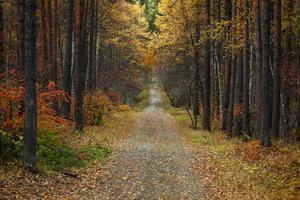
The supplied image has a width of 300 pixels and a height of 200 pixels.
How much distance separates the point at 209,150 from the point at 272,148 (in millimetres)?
3575

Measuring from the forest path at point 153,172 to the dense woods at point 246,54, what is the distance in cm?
359

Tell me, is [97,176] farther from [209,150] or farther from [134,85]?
[134,85]

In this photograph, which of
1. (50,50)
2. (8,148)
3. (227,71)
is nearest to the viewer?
(8,148)

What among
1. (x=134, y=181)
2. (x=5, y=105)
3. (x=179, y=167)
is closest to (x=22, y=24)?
(x=5, y=105)

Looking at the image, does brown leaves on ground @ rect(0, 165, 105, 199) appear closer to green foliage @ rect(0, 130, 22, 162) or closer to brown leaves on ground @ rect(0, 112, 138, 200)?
brown leaves on ground @ rect(0, 112, 138, 200)

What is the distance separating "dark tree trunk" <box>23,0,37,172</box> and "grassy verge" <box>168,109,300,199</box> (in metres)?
5.16

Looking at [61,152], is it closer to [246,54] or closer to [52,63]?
[52,63]

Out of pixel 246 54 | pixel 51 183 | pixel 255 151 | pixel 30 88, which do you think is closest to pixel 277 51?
pixel 246 54

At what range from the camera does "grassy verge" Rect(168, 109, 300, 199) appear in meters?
12.7

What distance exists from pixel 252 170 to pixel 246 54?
7.95 meters

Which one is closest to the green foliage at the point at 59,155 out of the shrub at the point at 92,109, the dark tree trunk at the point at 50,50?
the dark tree trunk at the point at 50,50

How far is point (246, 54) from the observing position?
2170 centimetres

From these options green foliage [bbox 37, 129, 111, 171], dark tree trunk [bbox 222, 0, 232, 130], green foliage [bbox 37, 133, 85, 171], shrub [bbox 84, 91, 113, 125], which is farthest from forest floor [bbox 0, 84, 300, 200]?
shrub [bbox 84, 91, 113, 125]

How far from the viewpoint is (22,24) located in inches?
573
